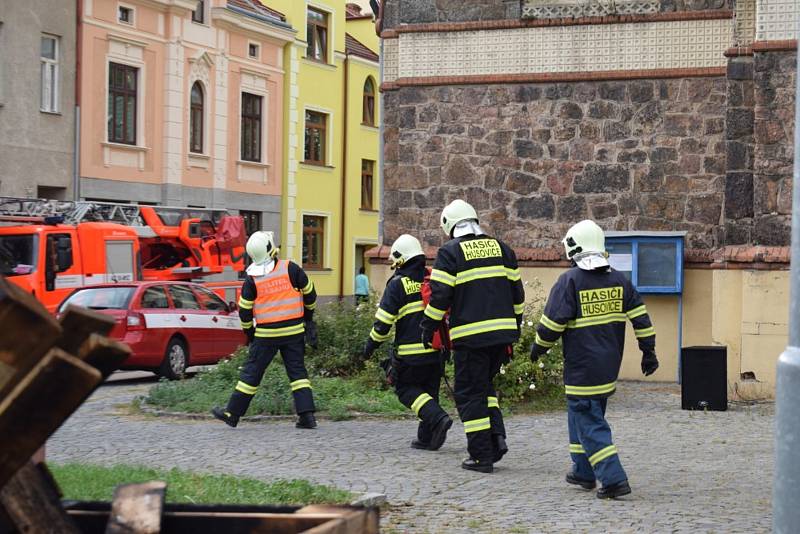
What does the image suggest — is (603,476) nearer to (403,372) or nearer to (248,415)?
(403,372)

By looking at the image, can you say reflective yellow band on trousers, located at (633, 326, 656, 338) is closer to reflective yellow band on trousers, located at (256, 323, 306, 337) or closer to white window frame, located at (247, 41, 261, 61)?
reflective yellow band on trousers, located at (256, 323, 306, 337)

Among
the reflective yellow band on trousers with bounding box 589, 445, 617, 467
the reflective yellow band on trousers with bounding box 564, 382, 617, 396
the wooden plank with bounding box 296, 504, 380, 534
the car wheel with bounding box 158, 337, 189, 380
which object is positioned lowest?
the car wheel with bounding box 158, 337, 189, 380

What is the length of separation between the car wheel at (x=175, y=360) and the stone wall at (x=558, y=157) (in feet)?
12.5

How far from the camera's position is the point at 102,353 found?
3412 millimetres

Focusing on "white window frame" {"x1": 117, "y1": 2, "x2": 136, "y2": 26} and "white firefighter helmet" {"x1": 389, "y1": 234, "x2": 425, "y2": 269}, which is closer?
"white firefighter helmet" {"x1": 389, "y1": 234, "x2": 425, "y2": 269}

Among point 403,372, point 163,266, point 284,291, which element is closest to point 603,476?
point 403,372

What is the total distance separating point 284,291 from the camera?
1247 centimetres

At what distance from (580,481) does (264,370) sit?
13.4 feet

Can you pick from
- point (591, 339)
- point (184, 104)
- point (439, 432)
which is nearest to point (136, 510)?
point (591, 339)

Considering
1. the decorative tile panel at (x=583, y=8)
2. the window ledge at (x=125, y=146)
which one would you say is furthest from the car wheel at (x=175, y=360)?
the window ledge at (x=125, y=146)

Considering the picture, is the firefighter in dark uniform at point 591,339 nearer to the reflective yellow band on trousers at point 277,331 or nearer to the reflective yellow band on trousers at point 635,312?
the reflective yellow band on trousers at point 635,312

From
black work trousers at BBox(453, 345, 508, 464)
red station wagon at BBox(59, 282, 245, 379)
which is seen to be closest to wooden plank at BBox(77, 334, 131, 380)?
black work trousers at BBox(453, 345, 508, 464)

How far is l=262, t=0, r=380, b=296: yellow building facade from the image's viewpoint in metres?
42.5

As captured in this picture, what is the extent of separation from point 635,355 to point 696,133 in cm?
298
